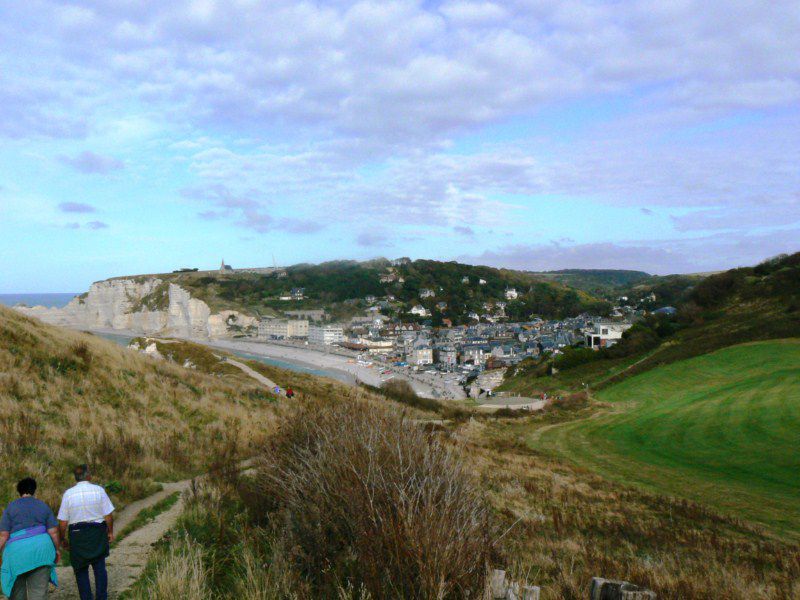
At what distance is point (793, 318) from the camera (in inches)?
2041

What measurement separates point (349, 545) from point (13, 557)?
291 centimetres

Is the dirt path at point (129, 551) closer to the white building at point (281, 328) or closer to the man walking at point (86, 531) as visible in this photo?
the man walking at point (86, 531)

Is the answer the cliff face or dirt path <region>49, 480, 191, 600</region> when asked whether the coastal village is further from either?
dirt path <region>49, 480, 191, 600</region>

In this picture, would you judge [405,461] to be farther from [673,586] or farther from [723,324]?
[723,324]

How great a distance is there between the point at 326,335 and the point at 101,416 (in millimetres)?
125205

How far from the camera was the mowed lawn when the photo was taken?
16.0m

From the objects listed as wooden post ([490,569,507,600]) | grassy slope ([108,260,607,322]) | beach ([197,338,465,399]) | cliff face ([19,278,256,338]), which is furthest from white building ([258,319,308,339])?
wooden post ([490,569,507,600])

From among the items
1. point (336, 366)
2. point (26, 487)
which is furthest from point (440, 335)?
point (26, 487)

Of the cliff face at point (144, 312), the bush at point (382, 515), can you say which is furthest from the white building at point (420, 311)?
the bush at point (382, 515)

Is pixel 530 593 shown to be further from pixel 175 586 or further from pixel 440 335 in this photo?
pixel 440 335

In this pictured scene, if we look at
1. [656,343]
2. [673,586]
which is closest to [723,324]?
[656,343]

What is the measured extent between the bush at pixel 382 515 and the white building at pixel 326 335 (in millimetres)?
127597

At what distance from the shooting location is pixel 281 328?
448 ft

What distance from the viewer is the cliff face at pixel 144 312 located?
13762cm
